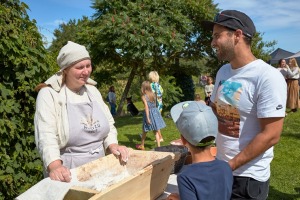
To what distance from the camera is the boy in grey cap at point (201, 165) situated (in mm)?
1459

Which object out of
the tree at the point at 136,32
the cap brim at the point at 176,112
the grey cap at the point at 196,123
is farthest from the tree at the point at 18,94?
the tree at the point at 136,32

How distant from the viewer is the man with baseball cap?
65.9 inches

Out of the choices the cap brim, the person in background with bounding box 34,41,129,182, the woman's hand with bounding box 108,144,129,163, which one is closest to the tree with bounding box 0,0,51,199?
the person in background with bounding box 34,41,129,182

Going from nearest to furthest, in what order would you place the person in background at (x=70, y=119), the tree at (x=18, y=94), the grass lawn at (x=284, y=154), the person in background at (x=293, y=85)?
1. the person in background at (x=70, y=119)
2. the tree at (x=18, y=94)
3. the grass lawn at (x=284, y=154)
4. the person in background at (x=293, y=85)

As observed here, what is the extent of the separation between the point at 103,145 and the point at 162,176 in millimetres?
534

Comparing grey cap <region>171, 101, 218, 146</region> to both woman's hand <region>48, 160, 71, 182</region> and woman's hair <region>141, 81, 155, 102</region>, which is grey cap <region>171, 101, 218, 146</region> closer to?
woman's hand <region>48, 160, 71, 182</region>

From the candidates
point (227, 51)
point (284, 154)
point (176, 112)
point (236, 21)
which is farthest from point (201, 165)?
point (284, 154)

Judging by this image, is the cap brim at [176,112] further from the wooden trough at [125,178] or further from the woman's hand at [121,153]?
the woman's hand at [121,153]

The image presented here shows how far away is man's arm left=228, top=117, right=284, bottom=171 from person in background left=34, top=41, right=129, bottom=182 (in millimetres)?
763

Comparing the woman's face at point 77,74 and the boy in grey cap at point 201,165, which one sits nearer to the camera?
the boy in grey cap at point 201,165

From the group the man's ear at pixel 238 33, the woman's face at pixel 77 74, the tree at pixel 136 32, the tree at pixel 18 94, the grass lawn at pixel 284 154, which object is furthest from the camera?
the tree at pixel 136 32

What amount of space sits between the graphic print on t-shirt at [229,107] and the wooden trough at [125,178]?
40 centimetres

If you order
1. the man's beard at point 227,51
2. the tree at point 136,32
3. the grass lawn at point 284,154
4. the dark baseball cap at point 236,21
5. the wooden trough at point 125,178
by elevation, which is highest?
the tree at point 136,32

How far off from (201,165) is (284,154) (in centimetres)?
515
